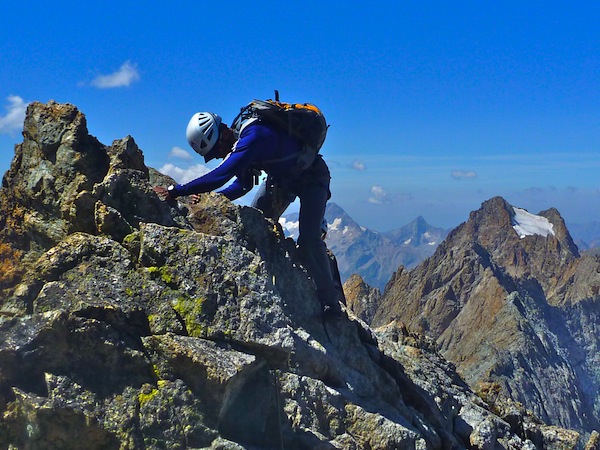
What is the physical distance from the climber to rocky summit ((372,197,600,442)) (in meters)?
62.3

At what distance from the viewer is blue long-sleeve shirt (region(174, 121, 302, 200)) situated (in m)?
13.3

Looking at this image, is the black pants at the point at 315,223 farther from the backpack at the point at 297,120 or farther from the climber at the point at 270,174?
the backpack at the point at 297,120

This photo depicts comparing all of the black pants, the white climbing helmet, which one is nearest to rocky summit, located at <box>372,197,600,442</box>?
the black pants

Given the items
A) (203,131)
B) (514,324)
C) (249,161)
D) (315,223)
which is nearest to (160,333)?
(249,161)

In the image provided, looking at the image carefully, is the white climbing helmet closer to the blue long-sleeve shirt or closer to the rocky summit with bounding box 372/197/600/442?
the blue long-sleeve shirt

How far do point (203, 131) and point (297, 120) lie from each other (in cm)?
203

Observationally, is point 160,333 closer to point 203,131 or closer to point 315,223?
point 203,131

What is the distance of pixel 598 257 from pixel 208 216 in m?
182

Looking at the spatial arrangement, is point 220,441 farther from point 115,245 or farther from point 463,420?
point 463,420

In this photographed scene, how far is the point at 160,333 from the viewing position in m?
10.8

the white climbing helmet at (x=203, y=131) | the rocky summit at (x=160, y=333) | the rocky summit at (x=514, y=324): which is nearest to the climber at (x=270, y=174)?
the white climbing helmet at (x=203, y=131)

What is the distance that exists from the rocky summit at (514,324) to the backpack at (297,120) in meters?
63.4

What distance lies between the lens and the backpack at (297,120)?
45.8 feet

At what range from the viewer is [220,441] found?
32.8 feet
